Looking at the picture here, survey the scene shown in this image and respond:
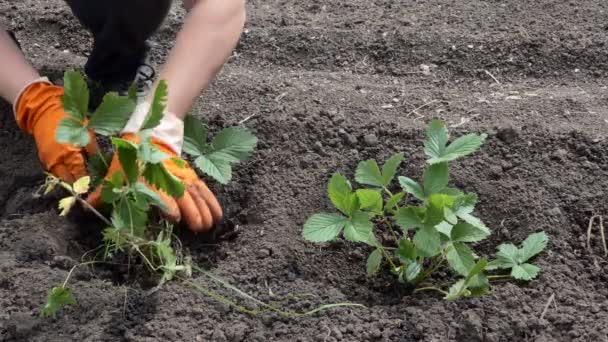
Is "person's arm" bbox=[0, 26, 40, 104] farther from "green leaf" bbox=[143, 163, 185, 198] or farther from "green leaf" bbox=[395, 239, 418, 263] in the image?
"green leaf" bbox=[395, 239, 418, 263]

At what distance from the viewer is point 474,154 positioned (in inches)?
72.2

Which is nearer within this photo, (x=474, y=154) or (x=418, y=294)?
(x=418, y=294)

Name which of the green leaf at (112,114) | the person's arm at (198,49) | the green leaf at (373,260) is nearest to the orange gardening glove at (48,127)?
the person's arm at (198,49)

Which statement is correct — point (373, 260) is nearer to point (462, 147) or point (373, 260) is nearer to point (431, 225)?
point (431, 225)

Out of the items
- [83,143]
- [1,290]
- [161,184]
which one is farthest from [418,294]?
[1,290]

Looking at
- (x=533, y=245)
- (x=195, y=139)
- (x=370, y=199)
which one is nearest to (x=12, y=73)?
(x=195, y=139)

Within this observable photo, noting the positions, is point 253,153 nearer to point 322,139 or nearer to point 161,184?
point 322,139

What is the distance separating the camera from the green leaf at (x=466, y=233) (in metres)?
1.43

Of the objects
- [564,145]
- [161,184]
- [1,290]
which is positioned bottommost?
[1,290]

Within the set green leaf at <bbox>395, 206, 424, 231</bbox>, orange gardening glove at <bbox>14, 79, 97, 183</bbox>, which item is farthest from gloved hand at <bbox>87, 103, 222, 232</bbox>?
green leaf at <bbox>395, 206, 424, 231</bbox>

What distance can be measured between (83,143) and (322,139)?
698mm

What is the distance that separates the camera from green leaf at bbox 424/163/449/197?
1474 millimetres

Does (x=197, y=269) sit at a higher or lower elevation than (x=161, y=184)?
lower

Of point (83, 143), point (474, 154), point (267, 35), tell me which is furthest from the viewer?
point (267, 35)
